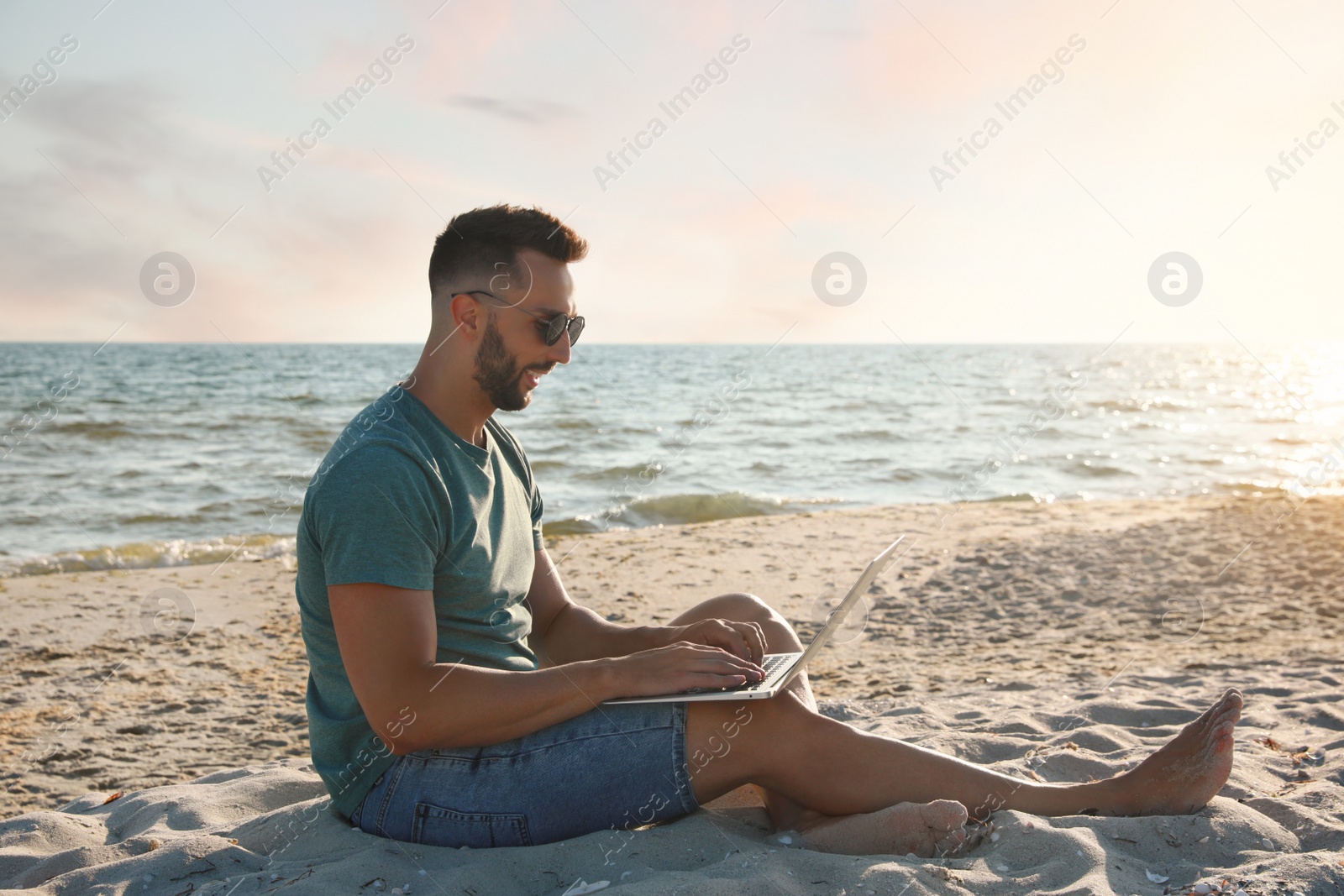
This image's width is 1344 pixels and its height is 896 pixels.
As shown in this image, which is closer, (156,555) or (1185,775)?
(1185,775)

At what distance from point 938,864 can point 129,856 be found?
2106mm

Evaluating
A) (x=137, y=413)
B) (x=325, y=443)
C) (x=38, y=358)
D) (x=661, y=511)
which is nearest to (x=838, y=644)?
(x=661, y=511)

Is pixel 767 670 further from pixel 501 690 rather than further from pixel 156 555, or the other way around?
pixel 156 555

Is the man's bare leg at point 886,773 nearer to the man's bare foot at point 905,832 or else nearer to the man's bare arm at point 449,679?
the man's bare foot at point 905,832

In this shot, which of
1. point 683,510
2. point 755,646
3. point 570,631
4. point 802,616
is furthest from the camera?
point 683,510

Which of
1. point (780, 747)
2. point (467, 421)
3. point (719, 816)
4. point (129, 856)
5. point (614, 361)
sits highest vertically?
point (614, 361)

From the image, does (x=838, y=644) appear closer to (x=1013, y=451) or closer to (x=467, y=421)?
(x=467, y=421)

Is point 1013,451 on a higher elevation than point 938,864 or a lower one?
higher

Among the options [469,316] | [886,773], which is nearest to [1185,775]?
[886,773]

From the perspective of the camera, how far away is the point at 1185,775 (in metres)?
2.42

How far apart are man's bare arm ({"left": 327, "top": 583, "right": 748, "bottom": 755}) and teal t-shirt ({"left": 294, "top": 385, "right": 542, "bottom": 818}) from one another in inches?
2.1

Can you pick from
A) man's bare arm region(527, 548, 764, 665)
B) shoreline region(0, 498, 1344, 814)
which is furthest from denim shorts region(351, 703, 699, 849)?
shoreline region(0, 498, 1344, 814)

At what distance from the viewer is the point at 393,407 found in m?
2.36

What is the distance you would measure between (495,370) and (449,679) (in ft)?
2.73
